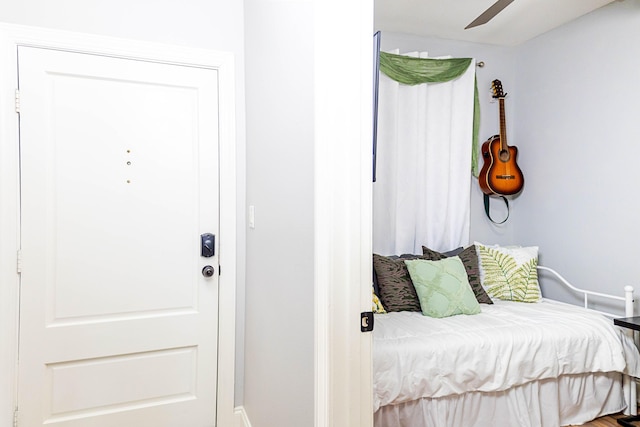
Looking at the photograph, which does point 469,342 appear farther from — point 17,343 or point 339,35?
point 17,343

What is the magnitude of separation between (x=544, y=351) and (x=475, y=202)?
4.69 feet

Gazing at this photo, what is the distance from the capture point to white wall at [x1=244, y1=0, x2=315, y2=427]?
3.95 feet

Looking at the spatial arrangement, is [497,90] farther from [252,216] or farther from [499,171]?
[252,216]

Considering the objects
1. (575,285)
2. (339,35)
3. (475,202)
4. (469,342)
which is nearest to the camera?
(339,35)

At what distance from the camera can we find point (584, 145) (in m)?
2.89

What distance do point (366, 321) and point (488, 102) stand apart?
2911 millimetres

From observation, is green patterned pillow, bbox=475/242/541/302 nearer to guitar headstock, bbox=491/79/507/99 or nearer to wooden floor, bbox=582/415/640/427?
wooden floor, bbox=582/415/640/427

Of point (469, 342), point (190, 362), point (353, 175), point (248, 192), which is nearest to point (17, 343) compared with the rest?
point (190, 362)

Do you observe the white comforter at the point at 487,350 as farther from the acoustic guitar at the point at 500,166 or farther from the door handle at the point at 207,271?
the acoustic guitar at the point at 500,166

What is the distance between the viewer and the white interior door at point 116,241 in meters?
1.89

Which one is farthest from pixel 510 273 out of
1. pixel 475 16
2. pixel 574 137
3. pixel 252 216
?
pixel 252 216

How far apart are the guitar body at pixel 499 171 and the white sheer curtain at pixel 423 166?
0.63 feet

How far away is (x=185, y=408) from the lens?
213 centimetres

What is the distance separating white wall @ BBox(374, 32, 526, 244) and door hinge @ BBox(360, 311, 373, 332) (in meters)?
2.53
